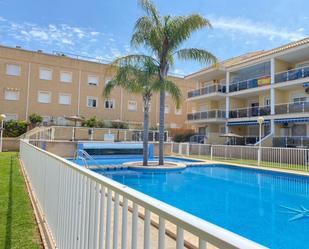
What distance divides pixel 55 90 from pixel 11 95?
17.7 ft

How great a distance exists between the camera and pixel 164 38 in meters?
18.9

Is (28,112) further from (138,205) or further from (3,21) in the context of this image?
(138,205)

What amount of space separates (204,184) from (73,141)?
1436cm

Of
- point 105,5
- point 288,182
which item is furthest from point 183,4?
point 288,182

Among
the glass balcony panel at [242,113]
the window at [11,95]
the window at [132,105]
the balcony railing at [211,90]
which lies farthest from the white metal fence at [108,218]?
the window at [132,105]

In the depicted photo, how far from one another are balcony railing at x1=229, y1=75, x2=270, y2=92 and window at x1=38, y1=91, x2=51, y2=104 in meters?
23.2

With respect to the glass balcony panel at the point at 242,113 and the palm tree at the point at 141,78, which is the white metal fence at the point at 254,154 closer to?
the palm tree at the point at 141,78

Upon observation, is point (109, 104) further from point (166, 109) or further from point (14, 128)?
point (14, 128)

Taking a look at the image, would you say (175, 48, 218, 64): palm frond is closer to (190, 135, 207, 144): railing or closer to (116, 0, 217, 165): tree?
(116, 0, 217, 165): tree

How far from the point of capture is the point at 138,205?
213 cm

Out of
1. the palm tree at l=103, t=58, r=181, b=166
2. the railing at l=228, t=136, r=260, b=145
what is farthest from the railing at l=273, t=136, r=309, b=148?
the palm tree at l=103, t=58, r=181, b=166

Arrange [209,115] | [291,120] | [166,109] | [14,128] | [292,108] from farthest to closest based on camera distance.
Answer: [166,109] < [209,115] < [14,128] < [292,108] < [291,120]

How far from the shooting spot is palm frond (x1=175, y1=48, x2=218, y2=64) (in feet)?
62.2

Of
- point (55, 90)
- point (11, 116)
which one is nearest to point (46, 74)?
point (55, 90)
